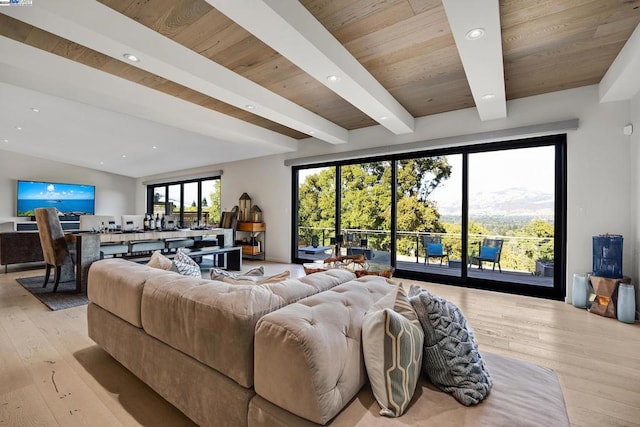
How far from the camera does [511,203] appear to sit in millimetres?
4270

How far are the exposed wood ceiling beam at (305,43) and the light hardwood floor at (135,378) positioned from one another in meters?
2.44

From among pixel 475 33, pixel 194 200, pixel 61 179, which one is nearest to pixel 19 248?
pixel 194 200

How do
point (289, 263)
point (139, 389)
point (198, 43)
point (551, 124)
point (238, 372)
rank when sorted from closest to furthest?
point (238, 372) < point (139, 389) < point (198, 43) < point (551, 124) < point (289, 263)

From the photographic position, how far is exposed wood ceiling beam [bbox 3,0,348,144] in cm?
200

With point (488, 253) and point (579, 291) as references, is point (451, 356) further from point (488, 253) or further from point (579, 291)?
point (488, 253)

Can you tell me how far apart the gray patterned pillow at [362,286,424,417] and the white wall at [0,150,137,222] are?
10654 mm

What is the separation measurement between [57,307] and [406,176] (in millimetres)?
5129

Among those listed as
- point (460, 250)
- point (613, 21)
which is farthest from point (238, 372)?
point (460, 250)

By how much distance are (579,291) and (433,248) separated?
1.94 meters

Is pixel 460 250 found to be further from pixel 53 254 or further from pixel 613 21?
pixel 53 254

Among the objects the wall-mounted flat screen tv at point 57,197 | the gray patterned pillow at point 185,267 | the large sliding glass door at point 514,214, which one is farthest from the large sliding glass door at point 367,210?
the wall-mounted flat screen tv at point 57,197

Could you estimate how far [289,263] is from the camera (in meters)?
6.38

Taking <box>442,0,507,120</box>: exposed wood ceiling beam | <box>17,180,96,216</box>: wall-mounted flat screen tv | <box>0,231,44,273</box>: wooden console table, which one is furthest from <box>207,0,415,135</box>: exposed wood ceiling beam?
<box>17,180,96,216</box>: wall-mounted flat screen tv

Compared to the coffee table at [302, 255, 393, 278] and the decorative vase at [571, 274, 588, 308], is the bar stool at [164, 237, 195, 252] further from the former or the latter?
the decorative vase at [571, 274, 588, 308]
